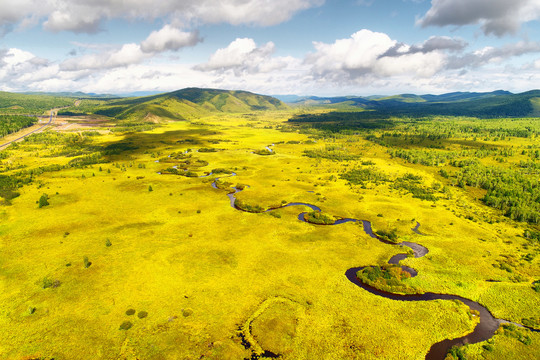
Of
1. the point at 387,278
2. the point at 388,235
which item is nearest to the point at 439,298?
the point at 387,278

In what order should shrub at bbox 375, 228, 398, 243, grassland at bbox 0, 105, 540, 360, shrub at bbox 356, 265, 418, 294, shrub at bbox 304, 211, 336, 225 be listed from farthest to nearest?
shrub at bbox 304, 211, 336, 225 < shrub at bbox 375, 228, 398, 243 < shrub at bbox 356, 265, 418, 294 < grassland at bbox 0, 105, 540, 360

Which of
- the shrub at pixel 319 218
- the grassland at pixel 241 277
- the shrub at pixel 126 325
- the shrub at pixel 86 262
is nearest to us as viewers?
the grassland at pixel 241 277

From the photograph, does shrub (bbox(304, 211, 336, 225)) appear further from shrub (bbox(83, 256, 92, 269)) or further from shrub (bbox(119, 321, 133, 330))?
shrub (bbox(83, 256, 92, 269))

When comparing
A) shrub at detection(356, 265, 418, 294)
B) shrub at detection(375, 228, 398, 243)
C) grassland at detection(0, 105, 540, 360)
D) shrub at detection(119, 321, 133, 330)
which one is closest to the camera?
grassland at detection(0, 105, 540, 360)

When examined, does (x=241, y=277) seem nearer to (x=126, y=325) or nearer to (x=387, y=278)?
(x=126, y=325)

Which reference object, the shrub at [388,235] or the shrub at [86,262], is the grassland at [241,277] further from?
the shrub at [388,235]

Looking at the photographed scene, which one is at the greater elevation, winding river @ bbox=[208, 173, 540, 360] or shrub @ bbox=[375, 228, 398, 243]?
shrub @ bbox=[375, 228, 398, 243]

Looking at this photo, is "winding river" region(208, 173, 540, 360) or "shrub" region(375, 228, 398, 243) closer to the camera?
"winding river" region(208, 173, 540, 360)

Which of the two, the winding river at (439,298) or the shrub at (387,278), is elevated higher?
the shrub at (387,278)

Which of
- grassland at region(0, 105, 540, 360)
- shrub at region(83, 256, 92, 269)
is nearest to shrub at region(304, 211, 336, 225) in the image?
grassland at region(0, 105, 540, 360)

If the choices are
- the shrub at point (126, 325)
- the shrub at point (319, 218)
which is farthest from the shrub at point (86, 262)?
the shrub at point (319, 218)

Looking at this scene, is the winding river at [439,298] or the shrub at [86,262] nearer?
the winding river at [439,298]
